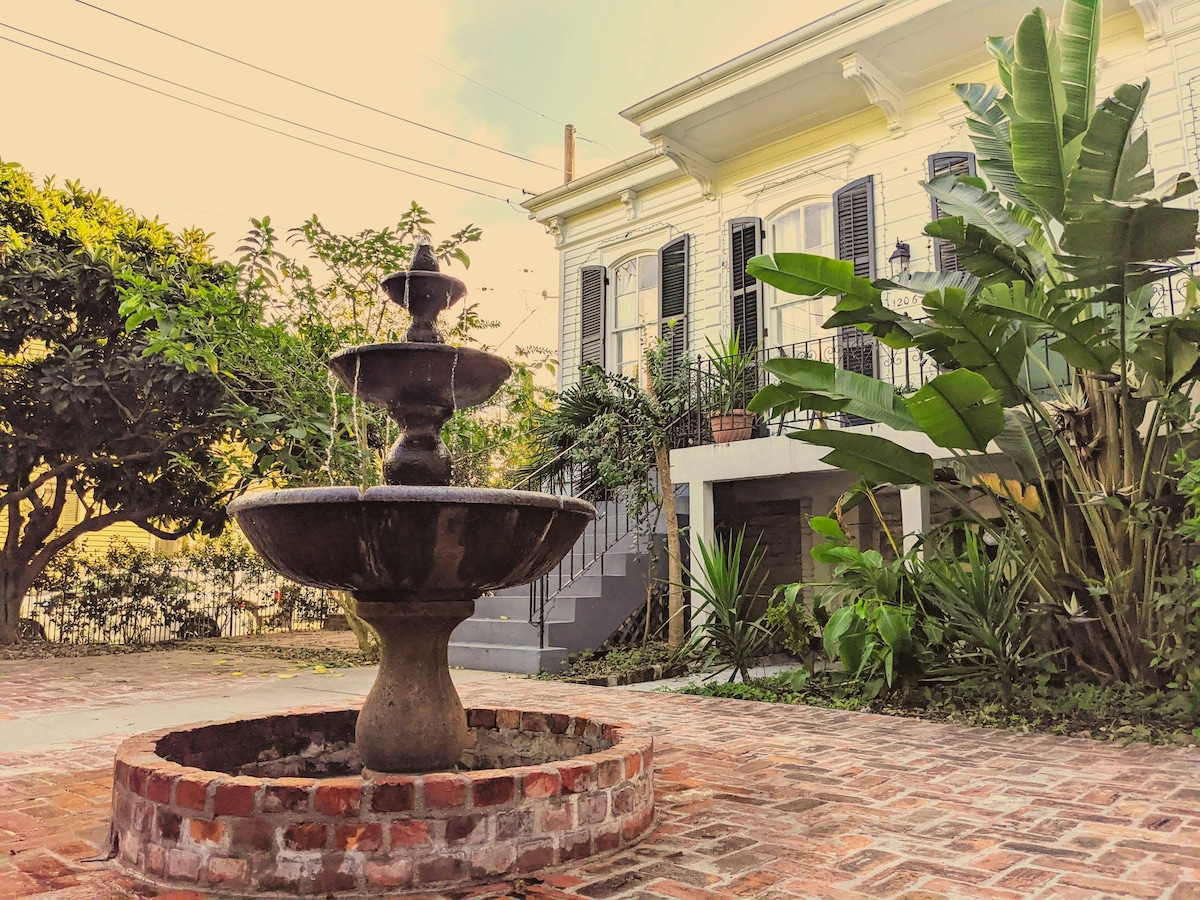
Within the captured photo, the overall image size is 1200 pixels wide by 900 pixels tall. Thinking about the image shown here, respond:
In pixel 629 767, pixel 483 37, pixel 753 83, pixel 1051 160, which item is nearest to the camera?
pixel 629 767

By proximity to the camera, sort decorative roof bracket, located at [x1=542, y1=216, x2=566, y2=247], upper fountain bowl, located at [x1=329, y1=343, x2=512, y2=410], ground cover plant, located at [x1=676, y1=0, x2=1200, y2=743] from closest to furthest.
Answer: upper fountain bowl, located at [x1=329, y1=343, x2=512, y2=410], ground cover plant, located at [x1=676, y1=0, x2=1200, y2=743], decorative roof bracket, located at [x1=542, y1=216, x2=566, y2=247]

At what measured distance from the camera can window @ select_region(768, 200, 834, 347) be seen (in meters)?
9.96

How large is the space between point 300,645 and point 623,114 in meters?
8.18

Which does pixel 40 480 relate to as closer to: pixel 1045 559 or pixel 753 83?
pixel 753 83

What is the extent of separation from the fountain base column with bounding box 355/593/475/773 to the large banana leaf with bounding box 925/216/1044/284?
3970 millimetres

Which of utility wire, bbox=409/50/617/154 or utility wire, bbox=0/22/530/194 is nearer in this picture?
utility wire, bbox=0/22/530/194

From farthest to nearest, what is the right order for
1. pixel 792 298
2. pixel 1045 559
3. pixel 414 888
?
pixel 792 298
pixel 1045 559
pixel 414 888

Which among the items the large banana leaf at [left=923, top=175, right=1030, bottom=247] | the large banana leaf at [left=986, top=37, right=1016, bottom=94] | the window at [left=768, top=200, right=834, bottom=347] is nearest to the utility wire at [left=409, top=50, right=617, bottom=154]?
the window at [left=768, top=200, right=834, bottom=347]

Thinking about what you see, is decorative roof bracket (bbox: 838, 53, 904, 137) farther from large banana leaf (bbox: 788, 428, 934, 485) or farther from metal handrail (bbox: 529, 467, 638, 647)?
metal handrail (bbox: 529, 467, 638, 647)

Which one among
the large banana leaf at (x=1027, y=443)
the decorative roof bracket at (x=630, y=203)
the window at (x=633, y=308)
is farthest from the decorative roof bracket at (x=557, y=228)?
the large banana leaf at (x=1027, y=443)

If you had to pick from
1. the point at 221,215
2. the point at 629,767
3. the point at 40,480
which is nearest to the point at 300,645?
the point at 40,480

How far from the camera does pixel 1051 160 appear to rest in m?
4.93

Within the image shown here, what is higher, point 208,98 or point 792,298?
point 208,98

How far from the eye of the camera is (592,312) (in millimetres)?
12320
